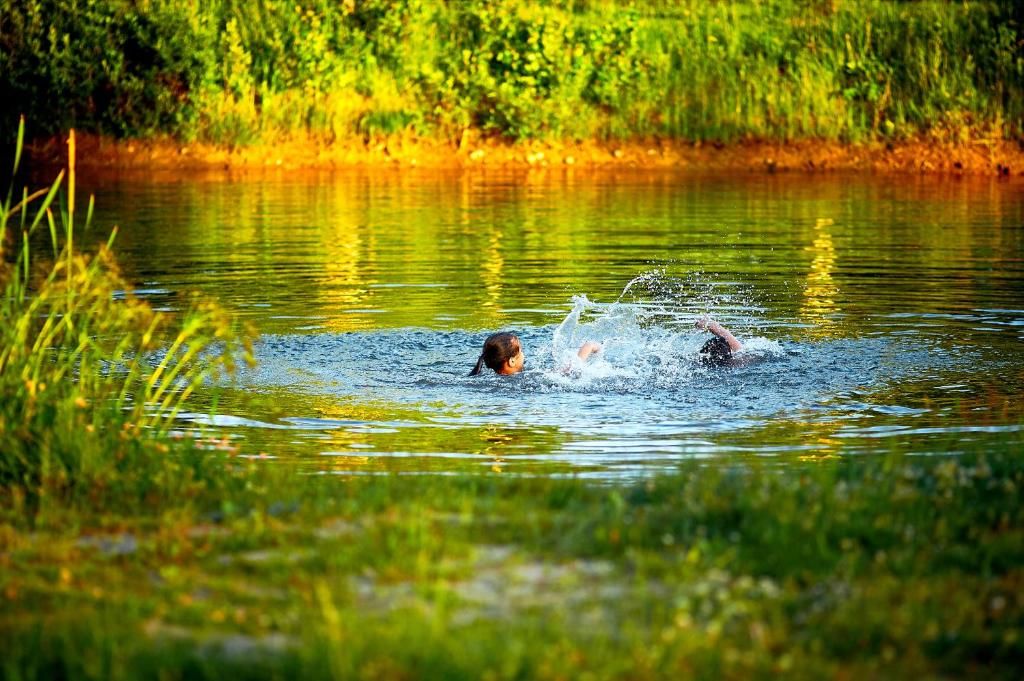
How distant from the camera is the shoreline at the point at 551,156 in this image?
29469mm

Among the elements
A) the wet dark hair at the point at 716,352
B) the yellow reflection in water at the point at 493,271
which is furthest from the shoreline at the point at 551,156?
the wet dark hair at the point at 716,352

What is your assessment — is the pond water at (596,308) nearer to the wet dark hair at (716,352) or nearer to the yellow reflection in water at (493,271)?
the yellow reflection in water at (493,271)

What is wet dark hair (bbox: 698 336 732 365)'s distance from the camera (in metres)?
13.2

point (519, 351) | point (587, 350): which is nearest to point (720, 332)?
point (587, 350)

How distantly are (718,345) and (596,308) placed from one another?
2.79 meters

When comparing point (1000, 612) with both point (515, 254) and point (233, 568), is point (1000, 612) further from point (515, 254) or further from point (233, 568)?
point (515, 254)

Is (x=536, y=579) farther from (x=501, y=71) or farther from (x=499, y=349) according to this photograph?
(x=501, y=71)

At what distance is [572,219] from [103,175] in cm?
987

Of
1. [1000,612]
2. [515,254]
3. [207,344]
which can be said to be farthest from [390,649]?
[515,254]

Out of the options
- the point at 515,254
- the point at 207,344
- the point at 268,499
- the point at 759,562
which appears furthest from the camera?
the point at 515,254

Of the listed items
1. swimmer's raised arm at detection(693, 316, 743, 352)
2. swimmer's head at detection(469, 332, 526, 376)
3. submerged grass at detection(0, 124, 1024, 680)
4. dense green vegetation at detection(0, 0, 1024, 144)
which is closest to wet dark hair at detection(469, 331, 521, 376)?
swimmer's head at detection(469, 332, 526, 376)

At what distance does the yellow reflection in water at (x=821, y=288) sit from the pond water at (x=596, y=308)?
62mm

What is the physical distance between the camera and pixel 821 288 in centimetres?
1750

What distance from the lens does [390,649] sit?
550 centimetres
